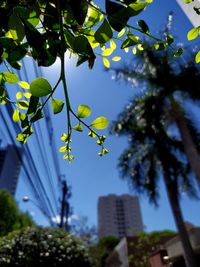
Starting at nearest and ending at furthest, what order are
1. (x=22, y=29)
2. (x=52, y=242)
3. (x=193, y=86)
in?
(x=22, y=29)
(x=52, y=242)
(x=193, y=86)

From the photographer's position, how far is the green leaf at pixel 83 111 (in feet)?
3.05

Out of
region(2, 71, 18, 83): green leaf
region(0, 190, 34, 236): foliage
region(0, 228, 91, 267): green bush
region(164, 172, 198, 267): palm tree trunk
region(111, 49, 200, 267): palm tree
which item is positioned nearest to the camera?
region(2, 71, 18, 83): green leaf

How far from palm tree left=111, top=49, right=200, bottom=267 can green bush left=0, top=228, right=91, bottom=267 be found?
509 cm

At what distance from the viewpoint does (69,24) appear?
3.30 ft

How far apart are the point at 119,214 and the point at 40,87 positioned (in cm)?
9914

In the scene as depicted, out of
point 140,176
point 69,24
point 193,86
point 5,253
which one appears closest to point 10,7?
point 69,24

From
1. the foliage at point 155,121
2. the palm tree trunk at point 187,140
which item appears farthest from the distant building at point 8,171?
the palm tree trunk at point 187,140

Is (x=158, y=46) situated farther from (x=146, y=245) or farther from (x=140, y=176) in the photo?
(x=146, y=245)

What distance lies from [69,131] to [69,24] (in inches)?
16.3

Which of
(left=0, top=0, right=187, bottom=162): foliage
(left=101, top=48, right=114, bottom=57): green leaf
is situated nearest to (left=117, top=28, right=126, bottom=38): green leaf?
(left=0, top=0, right=187, bottom=162): foliage

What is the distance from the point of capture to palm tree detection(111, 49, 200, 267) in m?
12.2

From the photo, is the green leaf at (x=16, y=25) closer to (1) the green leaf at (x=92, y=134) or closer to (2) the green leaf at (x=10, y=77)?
(2) the green leaf at (x=10, y=77)

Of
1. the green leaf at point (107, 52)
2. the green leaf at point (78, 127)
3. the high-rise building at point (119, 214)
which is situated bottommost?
the green leaf at point (78, 127)

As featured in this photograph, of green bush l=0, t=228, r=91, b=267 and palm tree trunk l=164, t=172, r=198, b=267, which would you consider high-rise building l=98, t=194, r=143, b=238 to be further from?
green bush l=0, t=228, r=91, b=267
